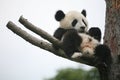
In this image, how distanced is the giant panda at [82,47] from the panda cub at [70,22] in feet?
1.45

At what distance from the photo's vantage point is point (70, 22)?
9.34m

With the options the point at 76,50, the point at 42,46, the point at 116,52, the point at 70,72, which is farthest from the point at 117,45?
the point at 70,72

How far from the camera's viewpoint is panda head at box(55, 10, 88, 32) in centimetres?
916

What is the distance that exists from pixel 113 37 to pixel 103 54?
595 millimetres

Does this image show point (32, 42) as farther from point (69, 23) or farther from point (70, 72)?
point (70, 72)

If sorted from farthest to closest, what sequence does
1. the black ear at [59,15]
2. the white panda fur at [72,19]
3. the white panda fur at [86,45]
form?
the black ear at [59,15] → the white panda fur at [72,19] → the white panda fur at [86,45]

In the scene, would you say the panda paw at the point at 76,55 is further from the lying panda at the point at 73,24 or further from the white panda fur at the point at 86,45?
the lying panda at the point at 73,24

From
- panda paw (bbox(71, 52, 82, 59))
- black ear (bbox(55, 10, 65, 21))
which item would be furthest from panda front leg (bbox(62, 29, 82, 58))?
black ear (bbox(55, 10, 65, 21))

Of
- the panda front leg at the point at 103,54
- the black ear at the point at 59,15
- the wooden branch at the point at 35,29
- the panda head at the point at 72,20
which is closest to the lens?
the wooden branch at the point at 35,29

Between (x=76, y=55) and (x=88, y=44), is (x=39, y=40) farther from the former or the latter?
(x=88, y=44)

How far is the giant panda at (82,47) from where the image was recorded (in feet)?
26.7

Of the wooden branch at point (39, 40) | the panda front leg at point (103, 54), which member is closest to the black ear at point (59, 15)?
the wooden branch at point (39, 40)

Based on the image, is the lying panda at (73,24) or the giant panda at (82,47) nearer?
the giant panda at (82,47)

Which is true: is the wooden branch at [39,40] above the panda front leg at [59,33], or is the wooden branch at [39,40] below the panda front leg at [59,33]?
Answer: below
